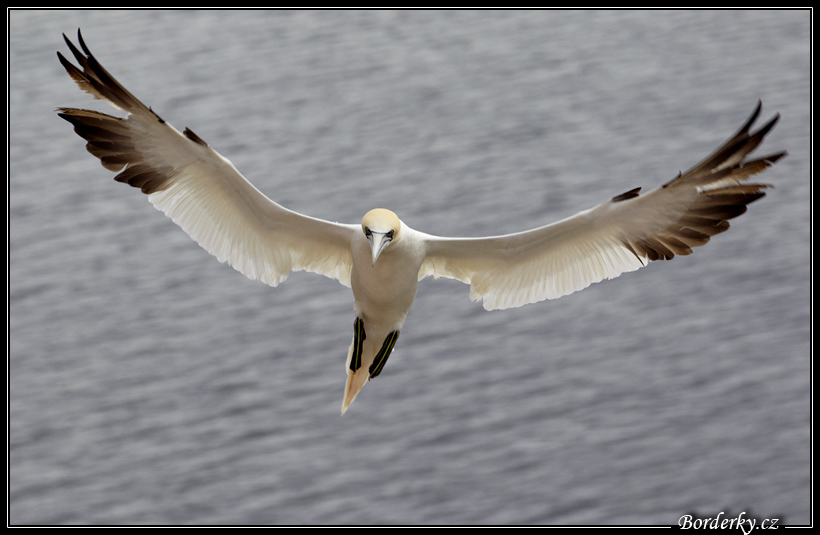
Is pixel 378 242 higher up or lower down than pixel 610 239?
lower down

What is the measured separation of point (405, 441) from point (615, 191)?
4.31m

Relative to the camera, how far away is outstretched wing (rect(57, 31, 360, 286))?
20.3ft

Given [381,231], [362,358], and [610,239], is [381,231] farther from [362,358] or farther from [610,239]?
[610,239]

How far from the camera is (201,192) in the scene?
6590 millimetres

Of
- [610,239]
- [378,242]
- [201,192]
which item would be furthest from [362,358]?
[610,239]

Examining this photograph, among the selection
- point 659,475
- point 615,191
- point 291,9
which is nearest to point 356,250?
Result: point 659,475

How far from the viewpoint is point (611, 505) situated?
1040 cm

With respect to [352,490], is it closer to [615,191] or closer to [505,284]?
[505,284]

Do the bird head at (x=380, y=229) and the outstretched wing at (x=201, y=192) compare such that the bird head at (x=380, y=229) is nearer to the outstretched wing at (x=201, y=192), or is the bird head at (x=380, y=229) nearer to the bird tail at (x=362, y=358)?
the outstretched wing at (x=201, y=192)

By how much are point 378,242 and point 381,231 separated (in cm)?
7

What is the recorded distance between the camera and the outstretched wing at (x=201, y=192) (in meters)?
6.18

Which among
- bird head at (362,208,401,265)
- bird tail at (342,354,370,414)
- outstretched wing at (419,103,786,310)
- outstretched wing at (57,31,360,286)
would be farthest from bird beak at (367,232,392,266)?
bird tail at (342,354,370,414)

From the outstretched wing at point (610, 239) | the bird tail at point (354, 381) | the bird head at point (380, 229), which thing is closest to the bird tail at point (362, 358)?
the bird tail at point (354, 381)

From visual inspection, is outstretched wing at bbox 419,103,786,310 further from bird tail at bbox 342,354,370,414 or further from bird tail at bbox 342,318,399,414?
bird tail at bbox 342,354,370,414
